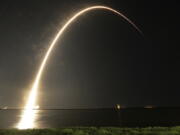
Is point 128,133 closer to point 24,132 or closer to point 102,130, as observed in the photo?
point 102,130

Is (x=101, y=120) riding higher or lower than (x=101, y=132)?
higher

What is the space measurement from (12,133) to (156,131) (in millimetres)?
10449

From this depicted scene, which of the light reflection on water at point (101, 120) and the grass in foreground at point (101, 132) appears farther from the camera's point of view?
the light reflection on water at point (101, 120)

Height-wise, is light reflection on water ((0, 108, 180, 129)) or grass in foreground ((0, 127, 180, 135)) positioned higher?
light reflection on water ((0, 108, 180, 129))

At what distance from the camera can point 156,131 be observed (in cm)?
2066

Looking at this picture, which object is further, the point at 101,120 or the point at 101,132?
the point at 101,120

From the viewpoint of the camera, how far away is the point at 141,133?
65.0 ft

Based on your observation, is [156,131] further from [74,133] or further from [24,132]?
[24,132]

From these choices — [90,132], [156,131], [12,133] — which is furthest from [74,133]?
[156,131]

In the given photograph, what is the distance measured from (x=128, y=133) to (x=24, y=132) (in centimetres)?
757

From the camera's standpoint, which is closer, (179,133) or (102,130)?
(179,133)

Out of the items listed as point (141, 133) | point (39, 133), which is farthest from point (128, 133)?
point (39, 133)

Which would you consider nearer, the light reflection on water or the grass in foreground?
the grass in foreground

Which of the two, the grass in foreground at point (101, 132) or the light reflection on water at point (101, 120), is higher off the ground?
the light reflection on water at point (101, 120)
